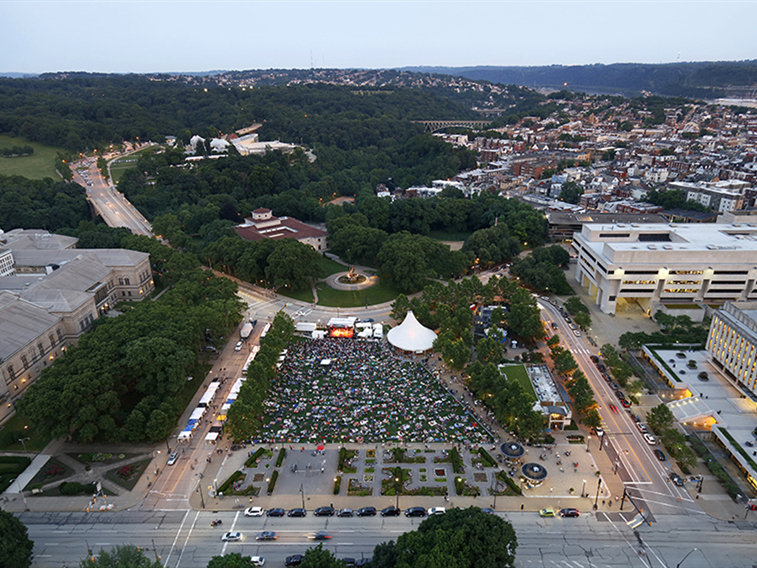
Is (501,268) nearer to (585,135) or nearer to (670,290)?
(670,290)

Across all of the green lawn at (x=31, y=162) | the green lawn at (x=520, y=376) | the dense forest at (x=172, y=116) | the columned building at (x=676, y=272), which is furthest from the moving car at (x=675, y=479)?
the dense forest at (x=172, y=116)

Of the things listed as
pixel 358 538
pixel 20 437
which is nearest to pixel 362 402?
pixel 358 538

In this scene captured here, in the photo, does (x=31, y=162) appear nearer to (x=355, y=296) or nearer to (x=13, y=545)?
(x=355, y=296)

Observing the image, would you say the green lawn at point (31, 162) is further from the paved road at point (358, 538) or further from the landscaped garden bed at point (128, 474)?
the paved road at point (358, 538)

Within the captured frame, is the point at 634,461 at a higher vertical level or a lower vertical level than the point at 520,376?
lower

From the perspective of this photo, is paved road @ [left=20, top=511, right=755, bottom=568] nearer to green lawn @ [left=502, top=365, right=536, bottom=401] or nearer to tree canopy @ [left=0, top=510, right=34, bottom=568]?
tree canopy @ [left=0, top=510, right=34, bottom=568]
